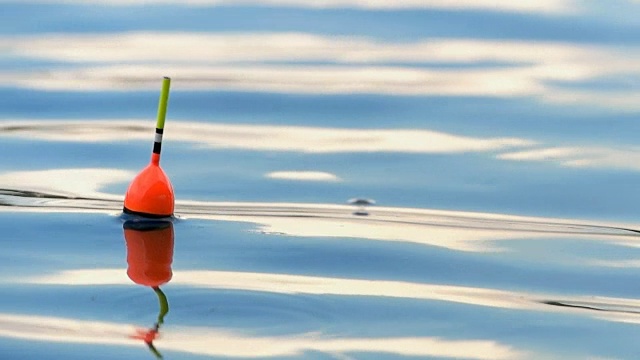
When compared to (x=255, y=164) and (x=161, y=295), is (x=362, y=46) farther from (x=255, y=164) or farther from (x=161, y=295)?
(x=161, y=295)

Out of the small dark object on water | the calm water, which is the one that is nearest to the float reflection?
the calm water

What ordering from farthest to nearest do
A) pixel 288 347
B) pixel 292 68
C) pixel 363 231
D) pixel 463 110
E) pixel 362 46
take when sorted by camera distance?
pixel 362 46
pixel 292 68
pixel 463 110
pixel 363 231
pixel 288 347

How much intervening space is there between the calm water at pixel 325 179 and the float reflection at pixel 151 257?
0.01m

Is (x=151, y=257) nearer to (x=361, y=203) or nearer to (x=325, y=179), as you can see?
(x=361, y=203)

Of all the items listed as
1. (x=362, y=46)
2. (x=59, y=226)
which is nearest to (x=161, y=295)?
(x=59, y=226)

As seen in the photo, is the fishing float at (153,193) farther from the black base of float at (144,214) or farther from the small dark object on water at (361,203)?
the small dark object on water at (361,203)

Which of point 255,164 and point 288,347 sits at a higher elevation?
point 255,164

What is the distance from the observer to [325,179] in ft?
17.3

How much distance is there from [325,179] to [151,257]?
3.80 ft

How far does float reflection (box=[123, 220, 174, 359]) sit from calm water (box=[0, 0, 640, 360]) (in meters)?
0.01

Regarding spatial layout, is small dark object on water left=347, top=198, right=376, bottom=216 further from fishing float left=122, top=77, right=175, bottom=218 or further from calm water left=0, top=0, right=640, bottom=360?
fishing float left=122, top=77, right=175, bottom=218

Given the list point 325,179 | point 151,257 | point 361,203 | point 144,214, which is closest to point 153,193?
point 144,214

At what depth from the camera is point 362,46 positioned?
7707 millimetres

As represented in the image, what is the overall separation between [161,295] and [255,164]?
1664mm
